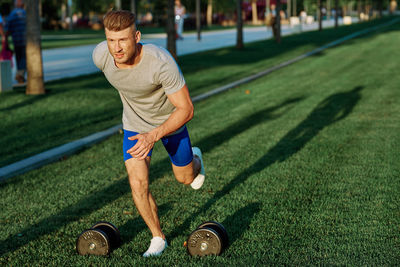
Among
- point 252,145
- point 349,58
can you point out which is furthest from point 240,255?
point 349,58

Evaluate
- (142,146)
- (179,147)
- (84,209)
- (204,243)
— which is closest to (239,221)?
(204,243)

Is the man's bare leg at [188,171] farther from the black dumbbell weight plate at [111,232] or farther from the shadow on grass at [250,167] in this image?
the black dumbbell weight plate at [111,232]

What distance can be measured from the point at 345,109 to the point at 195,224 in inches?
257

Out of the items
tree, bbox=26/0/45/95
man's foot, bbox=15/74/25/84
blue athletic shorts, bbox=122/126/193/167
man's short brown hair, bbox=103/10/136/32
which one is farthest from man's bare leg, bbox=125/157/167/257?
man's foot, bbox=15/74/25/84

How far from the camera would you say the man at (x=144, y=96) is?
3775mm

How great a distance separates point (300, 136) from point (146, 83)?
4.96 metres

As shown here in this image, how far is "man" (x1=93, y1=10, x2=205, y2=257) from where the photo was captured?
3.78 meters

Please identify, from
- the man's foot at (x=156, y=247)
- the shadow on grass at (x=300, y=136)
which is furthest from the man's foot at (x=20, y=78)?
the man's foot at (x=156, y=247)

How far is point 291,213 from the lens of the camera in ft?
16.7

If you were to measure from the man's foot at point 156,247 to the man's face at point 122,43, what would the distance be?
152cm

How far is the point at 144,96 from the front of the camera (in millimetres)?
4137

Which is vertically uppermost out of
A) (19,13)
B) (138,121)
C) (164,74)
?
(19,13)

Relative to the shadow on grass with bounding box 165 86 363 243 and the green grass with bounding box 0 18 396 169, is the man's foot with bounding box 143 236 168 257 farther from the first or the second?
the green grass with bounding box 0 18 396 169

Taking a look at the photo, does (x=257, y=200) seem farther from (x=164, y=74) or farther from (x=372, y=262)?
(x=164, y=74)
